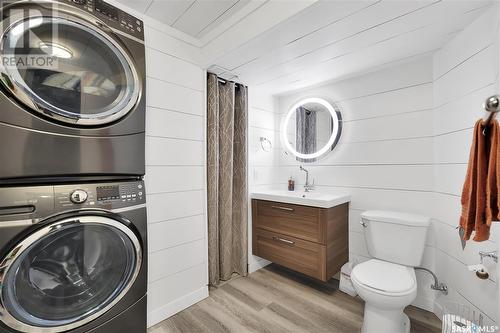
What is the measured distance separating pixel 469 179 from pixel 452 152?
0.79 metres

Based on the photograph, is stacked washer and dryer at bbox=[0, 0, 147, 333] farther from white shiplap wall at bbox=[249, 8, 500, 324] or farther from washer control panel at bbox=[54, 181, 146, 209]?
white shiplap wall at bbox=[249, 8, 500, 324]

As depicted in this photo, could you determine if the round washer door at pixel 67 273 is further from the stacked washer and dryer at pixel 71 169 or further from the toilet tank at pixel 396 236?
the toilet tank at pixel 396 236

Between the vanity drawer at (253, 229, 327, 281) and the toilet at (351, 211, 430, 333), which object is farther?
the vanity drawer at (253, 229, 327, 281)

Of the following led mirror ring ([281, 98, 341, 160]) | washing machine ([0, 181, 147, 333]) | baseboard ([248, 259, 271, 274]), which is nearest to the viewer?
washing machine ([0, 181, 147, 333])

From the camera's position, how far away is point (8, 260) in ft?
2.69

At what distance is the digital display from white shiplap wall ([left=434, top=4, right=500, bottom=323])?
2.02 m

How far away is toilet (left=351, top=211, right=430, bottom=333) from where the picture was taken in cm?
131

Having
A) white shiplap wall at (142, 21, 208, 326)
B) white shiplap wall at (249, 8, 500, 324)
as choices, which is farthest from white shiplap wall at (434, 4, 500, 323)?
white shiplap wall at (142, 21, 208, 326)

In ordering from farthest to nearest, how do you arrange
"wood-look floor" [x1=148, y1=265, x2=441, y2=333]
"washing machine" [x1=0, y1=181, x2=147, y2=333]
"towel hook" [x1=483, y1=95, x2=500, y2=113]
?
1. "wood-look floor" [x1=148, y1=265, x2=441, y2=333]
2. "washing machine" [x1=0, y1=181, x2=147, y2=333]
3. "towel hook" [x1=483, y1=95, x2=500, y2=113]

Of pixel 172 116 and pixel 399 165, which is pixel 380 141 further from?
pixel 172 116

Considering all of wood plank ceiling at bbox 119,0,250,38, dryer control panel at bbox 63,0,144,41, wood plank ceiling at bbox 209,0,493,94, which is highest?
wood plank ceiling at bbox 119,0,250,38

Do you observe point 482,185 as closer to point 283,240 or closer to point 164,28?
point 283,240
